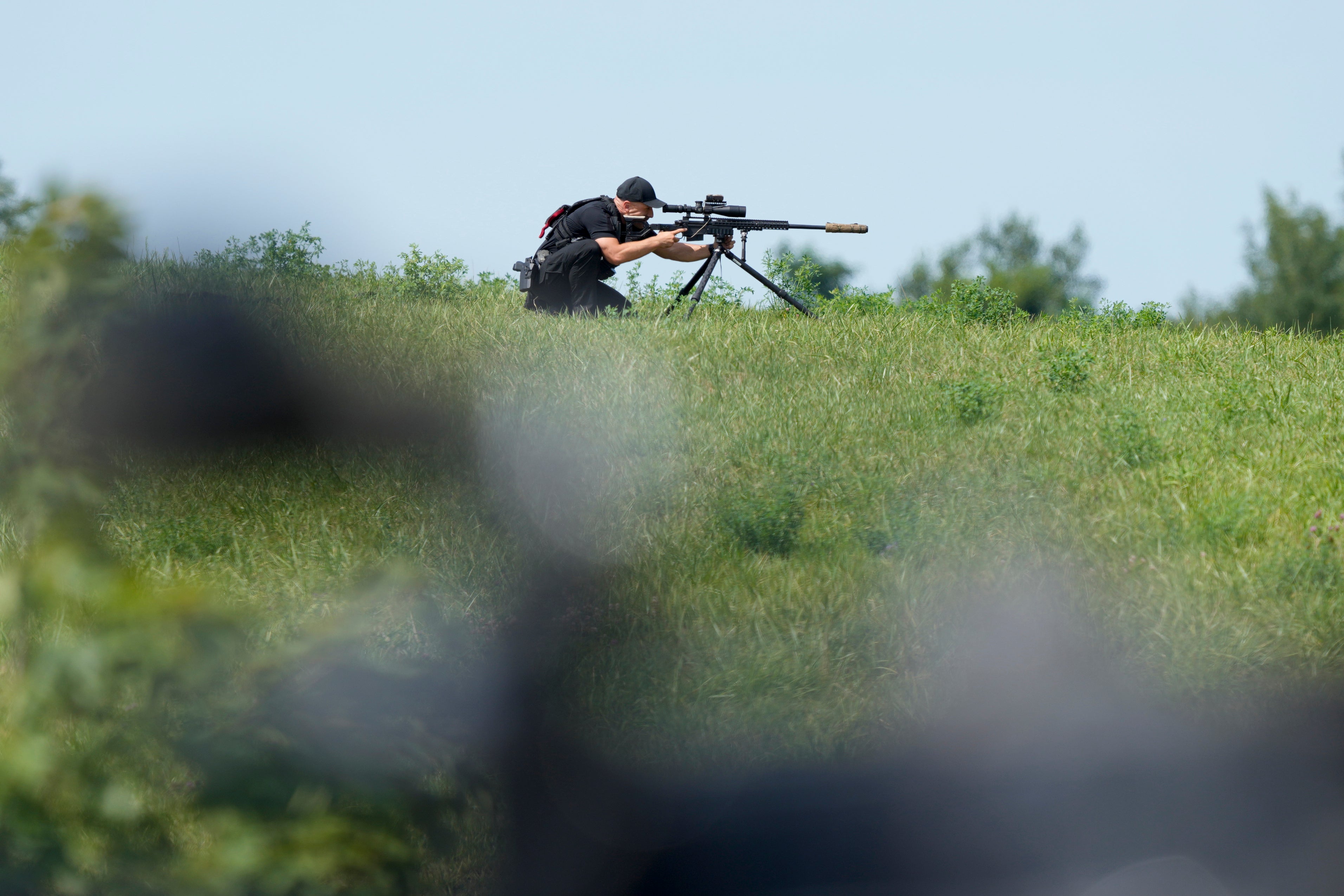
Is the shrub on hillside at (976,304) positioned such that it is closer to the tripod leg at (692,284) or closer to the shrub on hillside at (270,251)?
the tripod leg at (692,284)

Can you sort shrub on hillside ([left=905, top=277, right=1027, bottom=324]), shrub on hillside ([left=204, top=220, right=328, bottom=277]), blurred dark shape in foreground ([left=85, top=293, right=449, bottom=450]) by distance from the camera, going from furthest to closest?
shrub on hillside ([left=905, top=277, right=1027, bottom=324]) → blurred dark shape in foreground ([left=85, top=293, right=449, bottom=450]) → shrub on hillside ([left=204, top=220, right=328, bottom=277])

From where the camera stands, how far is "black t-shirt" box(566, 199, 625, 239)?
9.52 m

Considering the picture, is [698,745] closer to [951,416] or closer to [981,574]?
[981,574]

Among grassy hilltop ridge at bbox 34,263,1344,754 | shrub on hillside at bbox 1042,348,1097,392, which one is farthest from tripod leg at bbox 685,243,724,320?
shrub on hillside at bbox 1042,348,1097,392

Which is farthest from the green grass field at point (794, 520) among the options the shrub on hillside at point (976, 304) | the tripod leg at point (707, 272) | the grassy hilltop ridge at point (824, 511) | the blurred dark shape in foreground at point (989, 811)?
the shrub on hillside at point (976, 304)

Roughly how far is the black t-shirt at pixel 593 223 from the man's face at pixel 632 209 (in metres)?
0.13

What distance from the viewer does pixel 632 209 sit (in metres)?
9.62

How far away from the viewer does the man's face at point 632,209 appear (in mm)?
9602

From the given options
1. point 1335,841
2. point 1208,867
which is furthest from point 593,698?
point 1335,841

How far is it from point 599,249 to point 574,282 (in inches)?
15.6

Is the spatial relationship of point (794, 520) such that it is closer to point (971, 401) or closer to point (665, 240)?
point (971, 401)

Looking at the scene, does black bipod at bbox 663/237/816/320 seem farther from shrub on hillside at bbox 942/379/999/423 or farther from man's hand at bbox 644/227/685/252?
shrub on hillside at bbox 942/379/999/423

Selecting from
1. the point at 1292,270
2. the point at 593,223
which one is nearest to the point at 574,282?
the point at 593,223

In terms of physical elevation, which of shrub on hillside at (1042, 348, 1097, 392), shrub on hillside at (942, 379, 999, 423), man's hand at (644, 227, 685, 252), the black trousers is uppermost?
man's hand at (644, 227, 685, 252)
